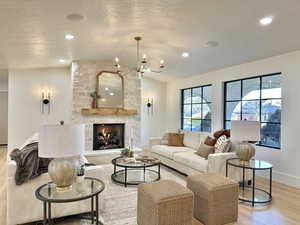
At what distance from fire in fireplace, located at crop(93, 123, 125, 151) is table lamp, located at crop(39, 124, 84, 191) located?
170 inches

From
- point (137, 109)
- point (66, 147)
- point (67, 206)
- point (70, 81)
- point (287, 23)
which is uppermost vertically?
point (287, 23)

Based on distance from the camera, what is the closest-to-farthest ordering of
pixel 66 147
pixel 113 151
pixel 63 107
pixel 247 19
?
pixel 66 147 → pixel 247 19 → pixel 113 151 → pixel 63 107

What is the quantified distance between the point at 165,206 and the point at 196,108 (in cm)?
500

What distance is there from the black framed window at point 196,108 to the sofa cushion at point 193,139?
1076mm

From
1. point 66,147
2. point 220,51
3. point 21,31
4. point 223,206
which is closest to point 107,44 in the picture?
point 21,31

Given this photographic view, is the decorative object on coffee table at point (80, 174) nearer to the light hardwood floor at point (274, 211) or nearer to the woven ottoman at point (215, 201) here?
the light hardwood floor at point (274, 211)

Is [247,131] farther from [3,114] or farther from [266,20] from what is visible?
[3,114]

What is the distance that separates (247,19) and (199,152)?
2648 millimetres

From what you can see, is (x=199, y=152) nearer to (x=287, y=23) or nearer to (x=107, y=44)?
(x=287, y=23)

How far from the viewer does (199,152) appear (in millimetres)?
4562

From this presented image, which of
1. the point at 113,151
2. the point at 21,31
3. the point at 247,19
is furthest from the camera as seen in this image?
the point at 113,151

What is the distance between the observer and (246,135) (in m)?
3.61

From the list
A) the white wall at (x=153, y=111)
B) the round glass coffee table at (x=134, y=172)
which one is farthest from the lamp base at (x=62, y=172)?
the white wall at (x=153, y=111)

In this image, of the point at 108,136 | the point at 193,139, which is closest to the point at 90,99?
the point at 108,136
